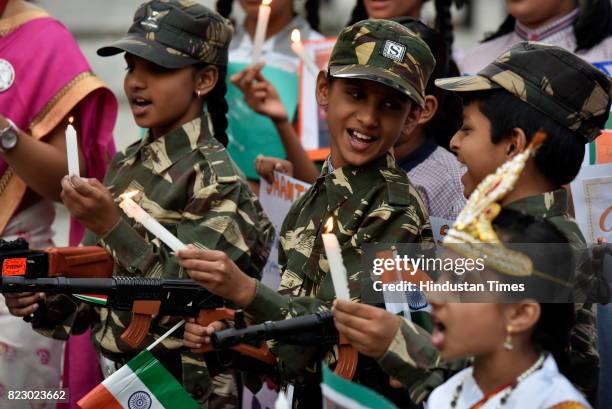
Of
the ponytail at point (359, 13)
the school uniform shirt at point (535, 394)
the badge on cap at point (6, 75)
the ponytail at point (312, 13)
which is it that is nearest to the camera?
the school uniform shirt at point (535, 394)

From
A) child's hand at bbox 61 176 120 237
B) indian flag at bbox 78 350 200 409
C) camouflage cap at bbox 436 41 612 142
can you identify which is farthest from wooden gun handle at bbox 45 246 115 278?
camouflage cap at bbox 436 41 612 142

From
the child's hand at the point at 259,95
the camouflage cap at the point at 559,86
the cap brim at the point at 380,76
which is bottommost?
the child's hand at the point at 259,95

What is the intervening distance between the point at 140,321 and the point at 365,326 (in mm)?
985

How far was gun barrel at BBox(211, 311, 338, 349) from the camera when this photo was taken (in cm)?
310

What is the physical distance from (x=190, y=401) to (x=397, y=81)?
1121 mm

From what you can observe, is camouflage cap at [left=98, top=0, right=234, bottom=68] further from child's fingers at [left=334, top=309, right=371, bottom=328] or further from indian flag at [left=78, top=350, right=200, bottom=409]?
child's fingers at [left=334, top=309, right=371, bottom=328]

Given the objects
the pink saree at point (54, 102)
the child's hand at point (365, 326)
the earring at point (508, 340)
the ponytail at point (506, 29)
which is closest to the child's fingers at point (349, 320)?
the child's hand at point (365, 326)

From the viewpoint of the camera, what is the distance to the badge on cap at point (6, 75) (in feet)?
16.5

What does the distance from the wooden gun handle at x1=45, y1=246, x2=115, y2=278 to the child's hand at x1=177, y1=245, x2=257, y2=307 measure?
0.70 metres

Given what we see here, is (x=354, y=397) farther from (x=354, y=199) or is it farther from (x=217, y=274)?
(x=354, y=199)

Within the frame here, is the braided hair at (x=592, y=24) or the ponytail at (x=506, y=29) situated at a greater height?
the braided hair at (x=592, y=24)

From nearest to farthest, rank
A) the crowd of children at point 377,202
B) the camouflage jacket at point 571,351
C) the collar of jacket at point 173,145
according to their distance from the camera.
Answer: the crowd of children at point 377,202
the camouflage jacket at point 571,351
the collar of jacket at point 173,145

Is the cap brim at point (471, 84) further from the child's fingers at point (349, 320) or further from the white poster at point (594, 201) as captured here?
the child's fingers at point (349, 320)

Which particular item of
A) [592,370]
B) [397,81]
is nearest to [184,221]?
[397,81]
